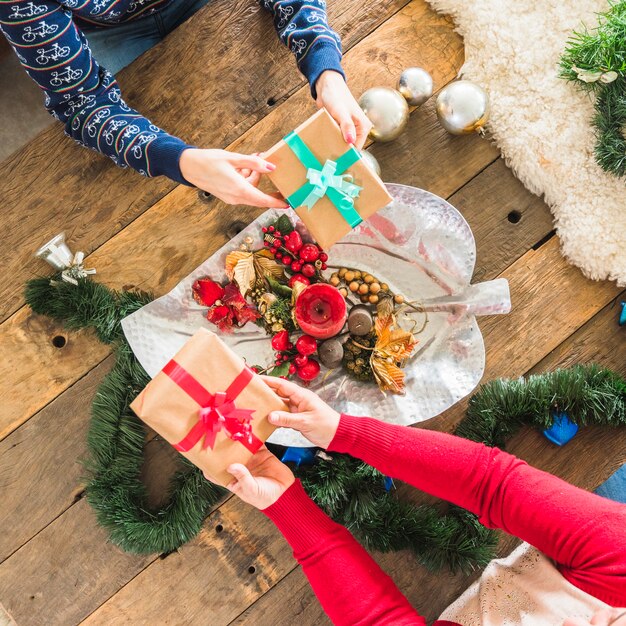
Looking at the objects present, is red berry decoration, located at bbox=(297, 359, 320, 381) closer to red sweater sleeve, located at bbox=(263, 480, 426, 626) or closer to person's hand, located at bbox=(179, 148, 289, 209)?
red sweater sleeve, located at bbox=(263, 480, 426, 626)

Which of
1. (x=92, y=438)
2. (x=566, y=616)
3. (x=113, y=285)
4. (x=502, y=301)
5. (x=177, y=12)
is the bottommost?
(x=566, y=616)

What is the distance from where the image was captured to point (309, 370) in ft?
3.85

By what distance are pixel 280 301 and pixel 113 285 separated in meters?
0.41

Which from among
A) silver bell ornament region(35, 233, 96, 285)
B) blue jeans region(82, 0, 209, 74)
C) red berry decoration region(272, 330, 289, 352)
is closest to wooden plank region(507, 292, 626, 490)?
red berry decoration region(272, 330, 289, 352)

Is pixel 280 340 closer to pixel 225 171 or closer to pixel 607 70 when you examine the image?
pixel 225 171

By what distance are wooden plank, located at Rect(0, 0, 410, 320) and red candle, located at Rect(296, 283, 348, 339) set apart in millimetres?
432

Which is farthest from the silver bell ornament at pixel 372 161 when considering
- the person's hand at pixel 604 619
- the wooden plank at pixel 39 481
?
the person's hand at pixel 604 619

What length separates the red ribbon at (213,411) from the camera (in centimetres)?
93

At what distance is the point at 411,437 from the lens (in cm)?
102

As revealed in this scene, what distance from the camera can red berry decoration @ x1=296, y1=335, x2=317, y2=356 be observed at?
1.15 metres

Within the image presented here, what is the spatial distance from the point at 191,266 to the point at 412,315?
51 centimetres

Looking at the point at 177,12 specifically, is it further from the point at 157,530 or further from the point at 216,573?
the point at 216,573

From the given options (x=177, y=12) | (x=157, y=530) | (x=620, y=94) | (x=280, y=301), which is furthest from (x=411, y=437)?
(x=177, y=12)

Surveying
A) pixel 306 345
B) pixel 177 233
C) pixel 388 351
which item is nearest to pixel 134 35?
pixel 177 233
